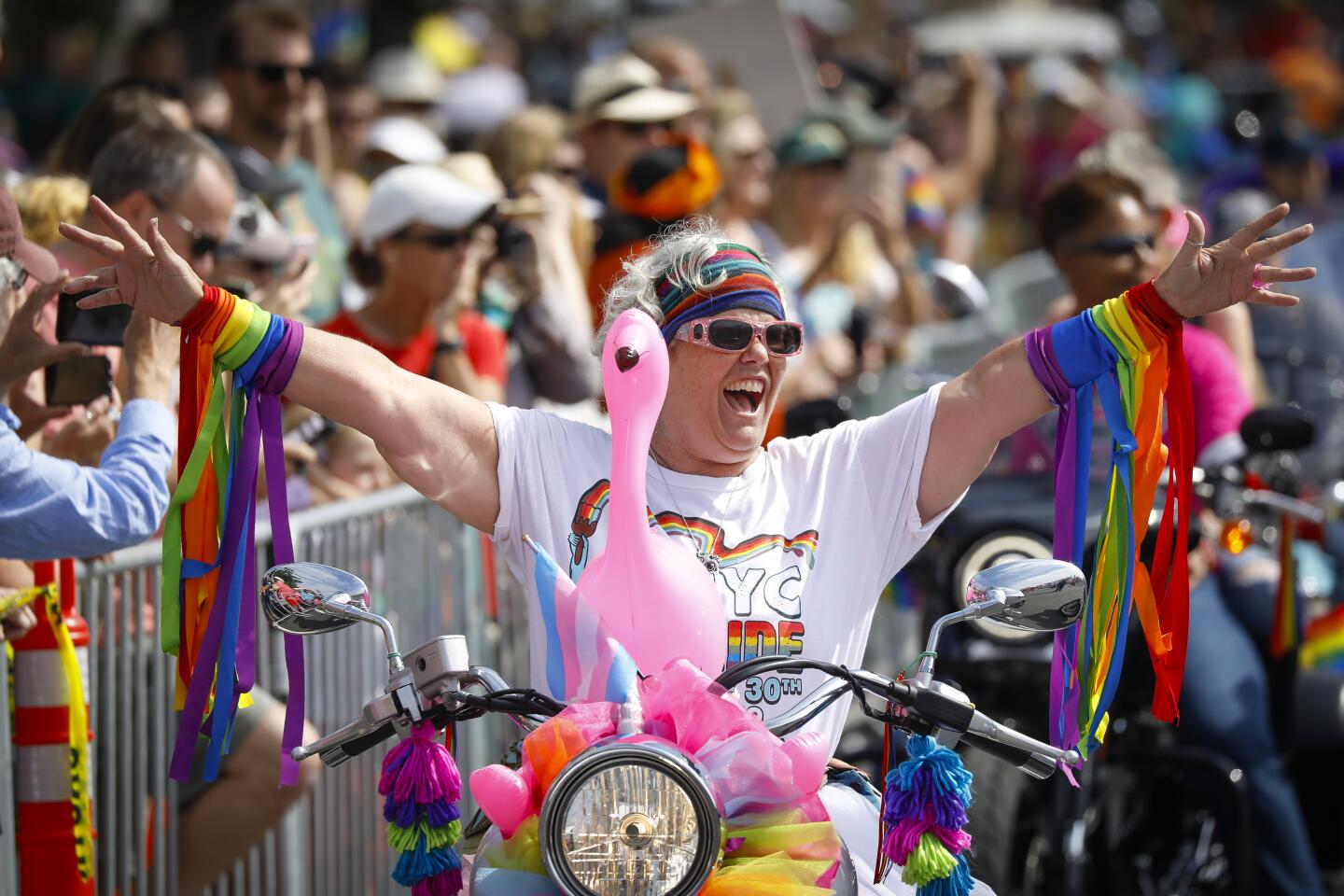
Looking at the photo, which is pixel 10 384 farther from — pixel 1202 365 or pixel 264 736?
pixel 1202 365

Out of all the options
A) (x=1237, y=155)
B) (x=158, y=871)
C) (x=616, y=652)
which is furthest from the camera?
(x=1237, y=155)

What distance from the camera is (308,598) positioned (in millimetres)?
2951

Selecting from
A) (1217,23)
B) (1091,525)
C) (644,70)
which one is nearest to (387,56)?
(644,70)

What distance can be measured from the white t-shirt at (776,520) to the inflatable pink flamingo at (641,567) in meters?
0.47

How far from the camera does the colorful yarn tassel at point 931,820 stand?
2.80 metres

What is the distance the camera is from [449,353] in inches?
235

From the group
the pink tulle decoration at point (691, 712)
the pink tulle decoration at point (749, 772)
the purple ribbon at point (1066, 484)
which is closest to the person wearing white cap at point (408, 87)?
the purple ribbon at point (1066, 484)

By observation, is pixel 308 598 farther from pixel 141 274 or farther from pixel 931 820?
pixel 931 820

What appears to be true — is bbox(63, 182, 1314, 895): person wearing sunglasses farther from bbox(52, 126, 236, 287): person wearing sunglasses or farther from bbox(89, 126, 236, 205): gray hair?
bbox(89, 126, 236, 205): gray hair

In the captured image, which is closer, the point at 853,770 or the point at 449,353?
the point at 853,770

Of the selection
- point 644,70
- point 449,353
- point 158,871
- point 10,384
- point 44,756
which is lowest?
point 158,871

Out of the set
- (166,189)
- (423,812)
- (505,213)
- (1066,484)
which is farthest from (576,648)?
(505,213)

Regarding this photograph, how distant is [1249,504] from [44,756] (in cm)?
318

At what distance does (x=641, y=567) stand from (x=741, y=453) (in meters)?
0.80
